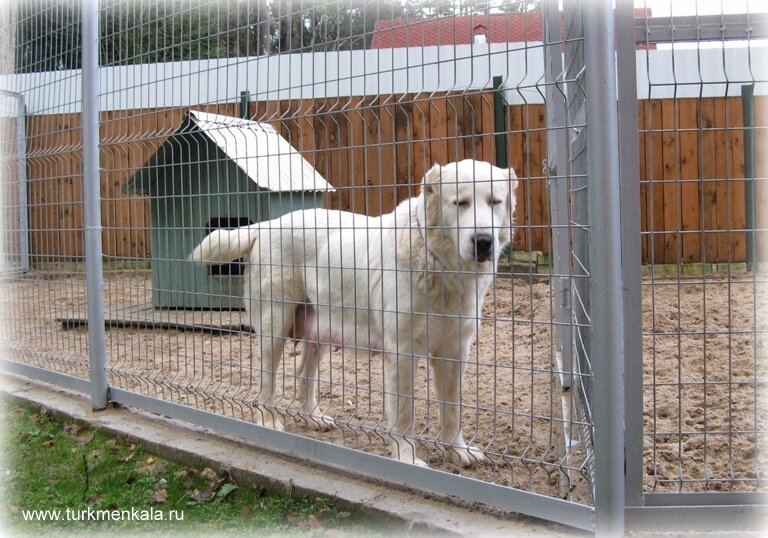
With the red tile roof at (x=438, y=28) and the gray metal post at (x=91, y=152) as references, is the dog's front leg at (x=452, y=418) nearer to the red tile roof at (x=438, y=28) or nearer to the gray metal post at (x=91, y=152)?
the red tile roof at (x=438, y=28)

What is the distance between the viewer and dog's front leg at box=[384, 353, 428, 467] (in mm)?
3037

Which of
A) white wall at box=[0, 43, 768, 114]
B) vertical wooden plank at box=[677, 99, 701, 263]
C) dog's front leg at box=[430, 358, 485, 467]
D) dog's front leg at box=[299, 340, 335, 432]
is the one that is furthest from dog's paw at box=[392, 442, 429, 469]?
vertical wooden plank at box=[677, 99, 701, 263]

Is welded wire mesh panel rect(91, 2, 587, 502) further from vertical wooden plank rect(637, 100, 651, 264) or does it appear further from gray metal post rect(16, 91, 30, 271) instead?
gray metal post rect(16, 91, 30, 271)

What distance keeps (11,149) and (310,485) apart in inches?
157

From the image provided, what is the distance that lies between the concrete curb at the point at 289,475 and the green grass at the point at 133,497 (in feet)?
0.17

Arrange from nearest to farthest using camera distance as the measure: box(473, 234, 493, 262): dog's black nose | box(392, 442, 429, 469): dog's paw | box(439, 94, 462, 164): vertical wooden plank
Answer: box(439, 94, 462, 164): vertical wooden plank < box(473, 234, 493, 262): dog's black nose < box(392, 442, 429, 469): dog's paw

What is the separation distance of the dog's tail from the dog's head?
1.27 m

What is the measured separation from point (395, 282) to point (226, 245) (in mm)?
1218

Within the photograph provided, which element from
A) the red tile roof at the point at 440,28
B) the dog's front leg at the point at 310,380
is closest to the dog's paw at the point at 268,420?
the dog's front leg at the point at 310,380

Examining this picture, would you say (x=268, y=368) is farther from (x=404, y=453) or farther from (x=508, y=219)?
(x=508, y=219)

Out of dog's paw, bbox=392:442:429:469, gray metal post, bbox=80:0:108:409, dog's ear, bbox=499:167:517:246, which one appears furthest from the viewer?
gray metal post, bbox=80:0:108:409

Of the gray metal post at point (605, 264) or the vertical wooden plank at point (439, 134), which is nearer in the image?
the gray metal post at point (605, 264)

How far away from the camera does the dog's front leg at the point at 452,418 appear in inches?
122

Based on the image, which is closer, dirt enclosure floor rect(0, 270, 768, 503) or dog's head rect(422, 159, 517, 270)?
dirt enclosure floor rect(0, 270, 768, 503)
